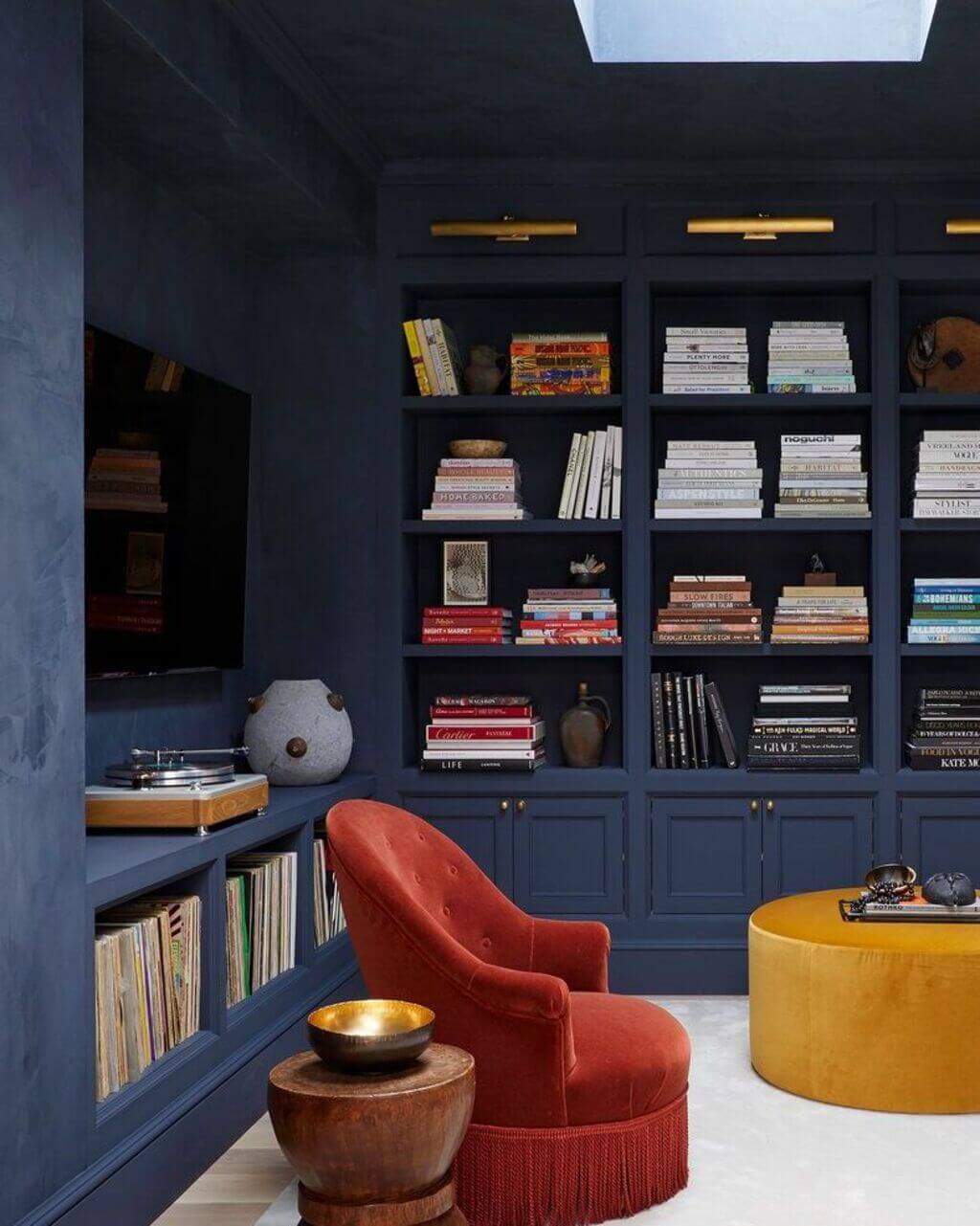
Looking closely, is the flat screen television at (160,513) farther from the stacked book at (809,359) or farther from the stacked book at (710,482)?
the stacked book at (809,359)

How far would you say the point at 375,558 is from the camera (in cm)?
493

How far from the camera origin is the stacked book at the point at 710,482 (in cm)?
486

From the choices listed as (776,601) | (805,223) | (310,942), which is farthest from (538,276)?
(310,942)

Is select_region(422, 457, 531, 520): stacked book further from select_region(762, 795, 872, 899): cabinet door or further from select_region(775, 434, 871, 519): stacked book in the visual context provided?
select_region(762, 795, 872, 899): cabinet door

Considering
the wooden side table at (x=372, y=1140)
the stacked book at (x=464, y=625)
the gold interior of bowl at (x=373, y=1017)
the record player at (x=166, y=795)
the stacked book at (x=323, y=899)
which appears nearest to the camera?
the wooden side table at (x=372, y=1140)

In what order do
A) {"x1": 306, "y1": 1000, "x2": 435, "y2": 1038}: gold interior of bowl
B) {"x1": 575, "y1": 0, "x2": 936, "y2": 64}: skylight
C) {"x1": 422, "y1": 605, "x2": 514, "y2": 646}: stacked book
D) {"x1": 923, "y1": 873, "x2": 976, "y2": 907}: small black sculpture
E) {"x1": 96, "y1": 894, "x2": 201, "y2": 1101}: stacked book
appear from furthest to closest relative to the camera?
{"x1": 422, "y1": 605, "x2": 514, "y2": 646}: stacked book → {"x1": 575, "y1": 0, "x2": 936, "y2": 64}: skylight → {"x1": 923, "y1": 873, "x2": 976, "y2": 907}: small black sculpture → {"x1": 96, "y1": 894, "x2": 201, "y2": 1101}: stacked book → {"x1": 306, "y1": 1000, "x2": 435, "y2": 1038}: gold interior of bowl

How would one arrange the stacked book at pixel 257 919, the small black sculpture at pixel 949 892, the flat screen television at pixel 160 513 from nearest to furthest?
the flat screen television at pixel 160 513, the stacked book at pixel 257 919, the small black sculpture at pixel 949 892

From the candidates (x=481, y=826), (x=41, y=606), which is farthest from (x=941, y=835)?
(x=41, y=606)

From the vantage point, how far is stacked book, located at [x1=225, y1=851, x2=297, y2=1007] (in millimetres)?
3586

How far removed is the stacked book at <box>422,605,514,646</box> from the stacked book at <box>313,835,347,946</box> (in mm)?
828

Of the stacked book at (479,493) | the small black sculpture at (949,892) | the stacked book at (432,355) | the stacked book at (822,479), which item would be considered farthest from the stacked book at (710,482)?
the small black sculpture at (949,892)

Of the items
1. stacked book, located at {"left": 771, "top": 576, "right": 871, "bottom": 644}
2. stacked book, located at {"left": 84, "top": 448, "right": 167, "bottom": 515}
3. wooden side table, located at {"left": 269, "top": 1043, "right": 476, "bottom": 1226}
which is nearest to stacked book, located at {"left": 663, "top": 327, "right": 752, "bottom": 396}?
stacked book, located at {"left": 771, "top": 576, "right": 871, "bottom": 644}

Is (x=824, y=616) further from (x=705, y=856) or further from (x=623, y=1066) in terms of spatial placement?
(x=623, y=1066)

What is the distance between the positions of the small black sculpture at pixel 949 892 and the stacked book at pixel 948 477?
1.41 m
